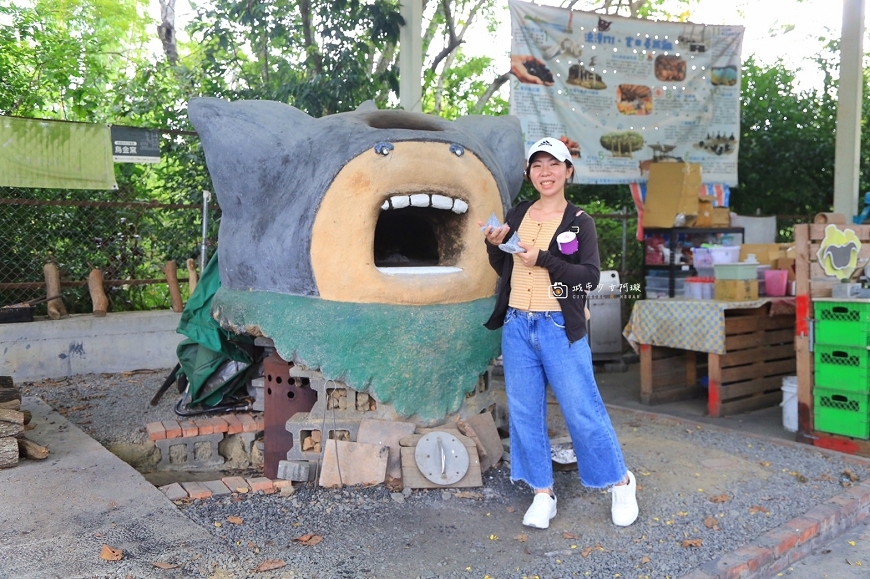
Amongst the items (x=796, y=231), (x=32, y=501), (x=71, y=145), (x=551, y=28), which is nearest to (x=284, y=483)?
(x=32, y=501)

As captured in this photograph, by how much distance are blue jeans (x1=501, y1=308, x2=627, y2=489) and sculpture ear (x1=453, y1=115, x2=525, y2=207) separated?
1.58 meters

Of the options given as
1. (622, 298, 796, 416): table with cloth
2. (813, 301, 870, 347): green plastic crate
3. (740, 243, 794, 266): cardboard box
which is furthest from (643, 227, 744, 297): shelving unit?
(813, 301, 870, 347): green plastic crate

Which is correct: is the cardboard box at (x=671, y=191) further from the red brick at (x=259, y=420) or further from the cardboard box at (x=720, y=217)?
the red brick at (x=259, y=420)

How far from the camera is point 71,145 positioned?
6586 mm

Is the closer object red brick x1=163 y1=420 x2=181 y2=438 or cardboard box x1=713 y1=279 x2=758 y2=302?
red brick x1=163 y1=420 x2=181 y2=438

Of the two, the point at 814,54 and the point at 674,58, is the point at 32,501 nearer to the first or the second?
the point at 674,58

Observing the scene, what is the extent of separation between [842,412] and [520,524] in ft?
8.32

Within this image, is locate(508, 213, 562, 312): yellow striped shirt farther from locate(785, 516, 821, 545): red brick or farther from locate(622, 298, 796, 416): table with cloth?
locate(622, 298, 796, 416): table with cloth

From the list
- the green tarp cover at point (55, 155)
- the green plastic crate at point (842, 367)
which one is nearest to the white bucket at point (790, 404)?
the green plastic crate at point (842, 367)

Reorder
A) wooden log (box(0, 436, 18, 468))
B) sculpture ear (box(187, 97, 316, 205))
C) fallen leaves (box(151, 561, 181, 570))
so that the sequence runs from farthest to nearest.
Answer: sculpture ear (box(187, 97, 316, 205)) → wooden log (box(0, 436, 18, 468)) → fallen leaves (box(151, 561, 181, 570))

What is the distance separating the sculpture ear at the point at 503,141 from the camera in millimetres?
4715

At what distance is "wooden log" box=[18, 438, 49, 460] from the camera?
3.90 metres

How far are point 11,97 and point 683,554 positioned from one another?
26.5ft

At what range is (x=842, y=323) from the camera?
14.9ft
